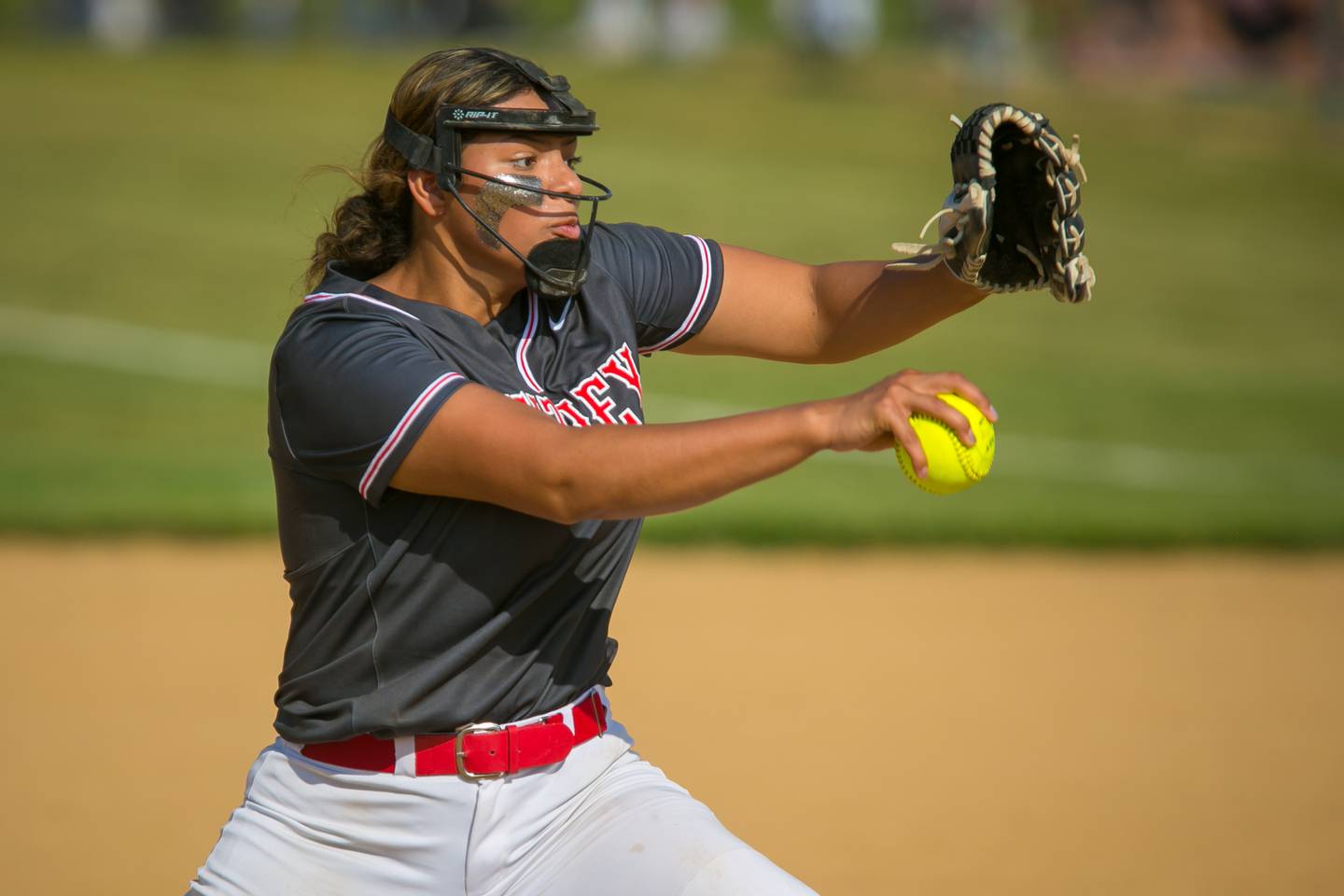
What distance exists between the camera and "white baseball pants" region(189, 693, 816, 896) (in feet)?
9.46

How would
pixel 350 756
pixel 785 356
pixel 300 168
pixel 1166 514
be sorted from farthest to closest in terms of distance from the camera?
pixel 300 168 → pixel 1166 514 → pixel 785 356 → pixel 350 756

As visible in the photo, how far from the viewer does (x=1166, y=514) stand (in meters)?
8.64

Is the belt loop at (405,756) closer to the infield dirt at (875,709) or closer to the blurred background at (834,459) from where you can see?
the blurred background at (834,459)

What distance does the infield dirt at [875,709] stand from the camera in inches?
187

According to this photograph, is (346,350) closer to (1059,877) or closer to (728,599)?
(1059,877)

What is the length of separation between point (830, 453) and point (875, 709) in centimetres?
551

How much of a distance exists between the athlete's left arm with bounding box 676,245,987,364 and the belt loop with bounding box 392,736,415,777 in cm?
120

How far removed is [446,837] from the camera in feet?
9.64

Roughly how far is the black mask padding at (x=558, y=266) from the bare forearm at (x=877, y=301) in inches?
28.1

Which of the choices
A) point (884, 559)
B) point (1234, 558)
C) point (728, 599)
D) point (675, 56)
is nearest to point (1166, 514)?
point (1234, 558)

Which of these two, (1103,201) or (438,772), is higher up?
(1103,201)

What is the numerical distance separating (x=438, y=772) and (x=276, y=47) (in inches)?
874

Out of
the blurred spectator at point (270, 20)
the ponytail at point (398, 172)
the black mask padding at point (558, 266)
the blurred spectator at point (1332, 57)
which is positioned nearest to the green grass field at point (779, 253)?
the blurred spectator at point (1332, 57)

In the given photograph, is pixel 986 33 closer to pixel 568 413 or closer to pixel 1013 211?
pixel 1013 211
